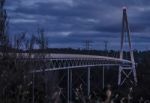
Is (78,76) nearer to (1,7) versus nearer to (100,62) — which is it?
(100,62)

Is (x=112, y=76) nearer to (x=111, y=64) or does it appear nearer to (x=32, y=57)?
(x=111, y=64)

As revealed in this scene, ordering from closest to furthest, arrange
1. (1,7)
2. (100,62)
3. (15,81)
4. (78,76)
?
(15,81) < (1,7) < (78,76) < (100,62)

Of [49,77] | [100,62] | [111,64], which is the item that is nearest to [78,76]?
[100,62]

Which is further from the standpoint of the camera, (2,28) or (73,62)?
(73,62)

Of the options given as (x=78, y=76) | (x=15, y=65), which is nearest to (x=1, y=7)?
(x=15, y=65)

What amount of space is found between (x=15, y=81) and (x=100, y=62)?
69230mm

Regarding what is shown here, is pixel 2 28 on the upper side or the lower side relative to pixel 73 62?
upper

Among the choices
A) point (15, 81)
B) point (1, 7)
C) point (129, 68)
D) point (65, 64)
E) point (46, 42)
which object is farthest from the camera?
point (129, 68)

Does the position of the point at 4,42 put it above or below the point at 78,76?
above

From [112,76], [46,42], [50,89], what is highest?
[46,42]

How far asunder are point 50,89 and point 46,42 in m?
2.22

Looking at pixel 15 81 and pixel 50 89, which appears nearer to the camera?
pixel 15 81

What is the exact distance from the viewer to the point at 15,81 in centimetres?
1249

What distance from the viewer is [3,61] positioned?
13242 millimetres
